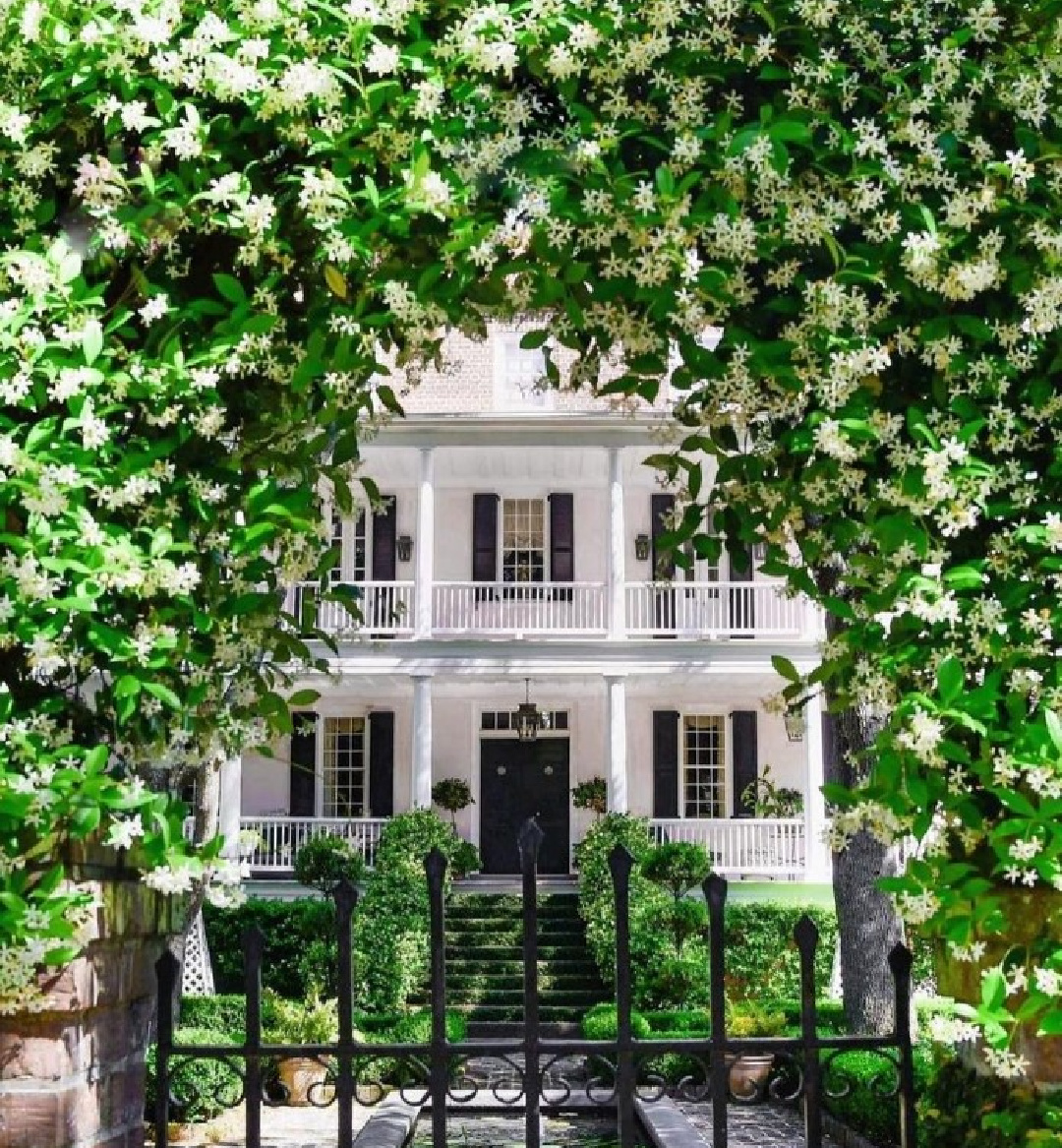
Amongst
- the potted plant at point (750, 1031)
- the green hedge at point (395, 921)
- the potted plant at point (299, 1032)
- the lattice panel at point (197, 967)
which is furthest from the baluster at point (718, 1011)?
the green hedge at point (395, 921)

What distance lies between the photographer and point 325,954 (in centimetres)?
1677

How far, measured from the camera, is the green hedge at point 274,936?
1734cm

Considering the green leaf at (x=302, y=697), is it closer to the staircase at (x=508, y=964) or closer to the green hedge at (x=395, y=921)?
the staircase at (x=508, y=964)

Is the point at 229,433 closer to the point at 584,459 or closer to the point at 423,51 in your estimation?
the point at 423,51

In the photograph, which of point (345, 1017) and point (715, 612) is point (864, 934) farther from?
point (715, 612)

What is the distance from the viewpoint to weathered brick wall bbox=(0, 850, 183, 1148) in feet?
9.64

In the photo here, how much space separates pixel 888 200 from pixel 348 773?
67.7 feet

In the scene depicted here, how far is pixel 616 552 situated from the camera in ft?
67.9

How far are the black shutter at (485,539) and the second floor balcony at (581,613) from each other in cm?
52

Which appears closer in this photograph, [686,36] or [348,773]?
[686,36]

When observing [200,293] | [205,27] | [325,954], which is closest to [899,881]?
[200,293]

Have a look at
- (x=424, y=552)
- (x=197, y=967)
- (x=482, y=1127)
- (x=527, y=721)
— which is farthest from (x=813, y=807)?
(x=482, y=1127)

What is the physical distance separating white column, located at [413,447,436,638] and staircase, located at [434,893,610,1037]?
154 inches

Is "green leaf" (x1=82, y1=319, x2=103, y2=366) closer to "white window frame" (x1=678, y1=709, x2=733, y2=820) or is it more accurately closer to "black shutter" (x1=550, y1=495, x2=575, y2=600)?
"black shutter" (x1=550, y1=495, x2=575, y2=600)
